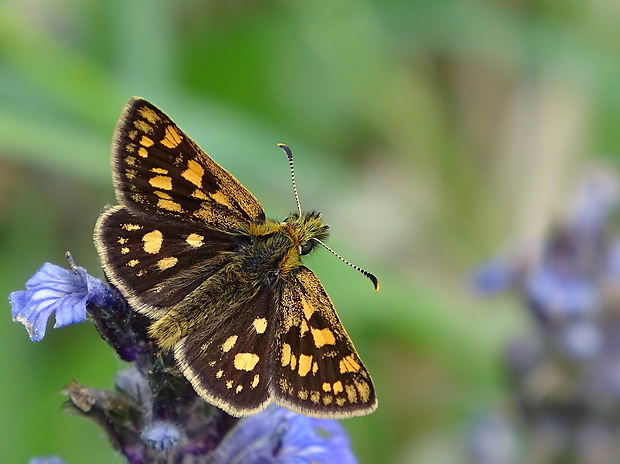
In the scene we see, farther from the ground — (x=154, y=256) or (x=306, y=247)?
(x=306, y=247)

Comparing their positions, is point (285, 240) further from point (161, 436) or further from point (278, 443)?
point (161, 436)

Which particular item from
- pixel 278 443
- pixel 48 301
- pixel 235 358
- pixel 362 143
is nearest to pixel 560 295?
pixel 278 443

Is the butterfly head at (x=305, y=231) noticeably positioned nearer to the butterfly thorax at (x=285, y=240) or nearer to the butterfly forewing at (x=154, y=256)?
the butterfly thorax at (x=285, y=240)

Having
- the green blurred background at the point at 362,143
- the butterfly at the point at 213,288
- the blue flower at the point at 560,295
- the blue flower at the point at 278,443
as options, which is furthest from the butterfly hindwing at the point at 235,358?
the green blurred background at the point at 362,143

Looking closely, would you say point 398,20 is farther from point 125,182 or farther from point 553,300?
point 125,182

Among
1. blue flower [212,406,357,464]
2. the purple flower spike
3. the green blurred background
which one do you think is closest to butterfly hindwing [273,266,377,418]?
blue flower [212,406,357,464]

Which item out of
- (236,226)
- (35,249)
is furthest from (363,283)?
(236,226)

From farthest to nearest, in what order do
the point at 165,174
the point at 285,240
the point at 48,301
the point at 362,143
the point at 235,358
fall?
1. the point at 362,143
2. the point at 285,240
3. the point at 165,174
4. the point at 235,358
5. the point at 48,301
